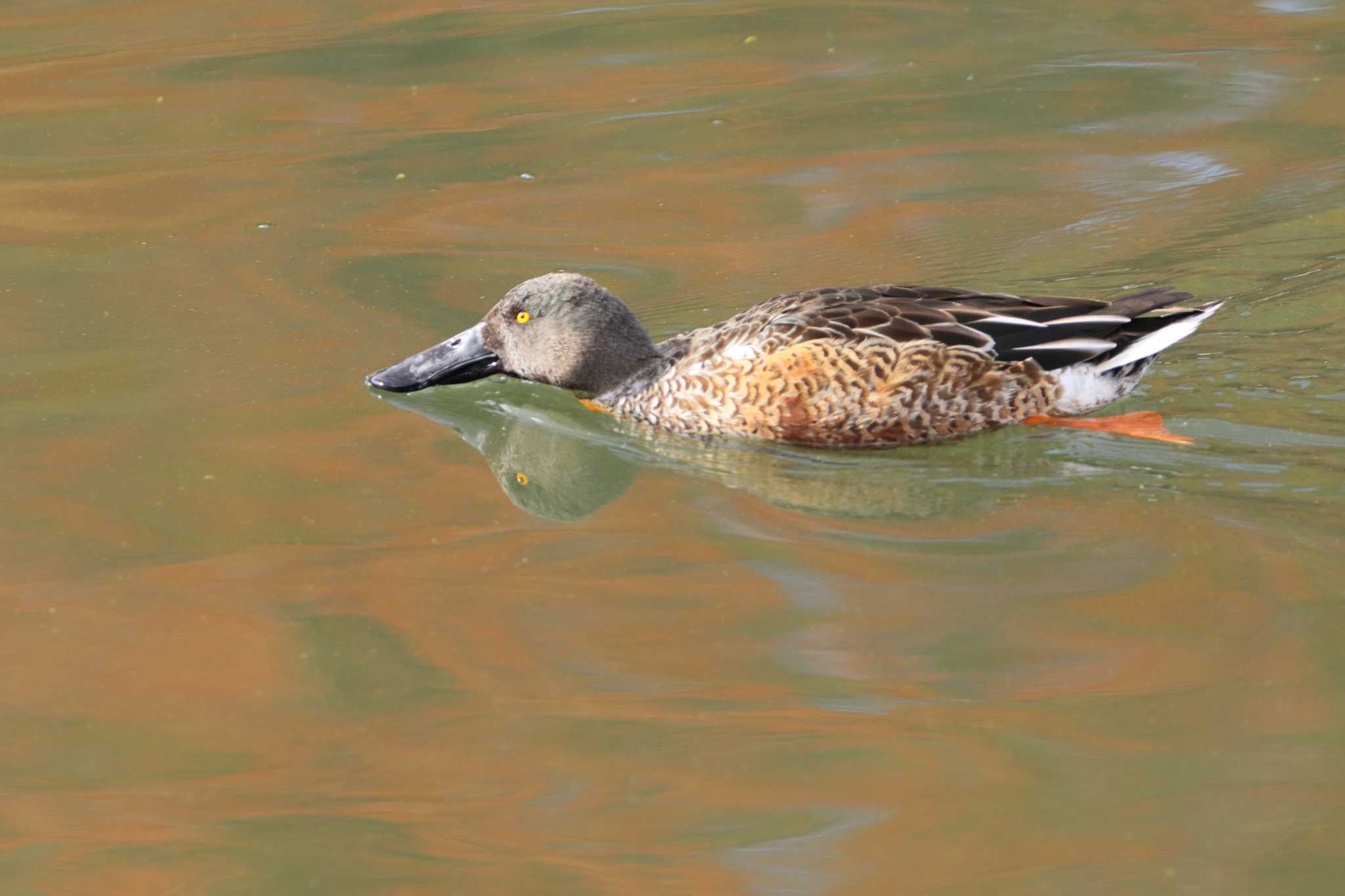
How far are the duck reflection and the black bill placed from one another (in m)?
0.13

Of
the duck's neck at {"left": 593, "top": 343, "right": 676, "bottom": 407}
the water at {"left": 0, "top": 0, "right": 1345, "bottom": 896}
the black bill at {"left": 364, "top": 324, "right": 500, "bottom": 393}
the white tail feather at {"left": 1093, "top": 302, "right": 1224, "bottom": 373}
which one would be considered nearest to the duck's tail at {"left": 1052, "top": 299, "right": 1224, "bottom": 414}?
the white tail feather at {"left": 1093, "top": 302, "right": 1224, "bottom": 373}

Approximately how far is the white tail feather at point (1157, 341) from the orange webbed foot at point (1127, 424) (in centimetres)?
23

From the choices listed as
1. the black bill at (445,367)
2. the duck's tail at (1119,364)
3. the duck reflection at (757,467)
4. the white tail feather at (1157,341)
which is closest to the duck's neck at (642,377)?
the duck reflection at (757,467)

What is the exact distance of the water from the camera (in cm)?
443

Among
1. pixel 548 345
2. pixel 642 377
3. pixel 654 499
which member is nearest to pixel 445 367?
pixel 548 345

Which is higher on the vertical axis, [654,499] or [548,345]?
[548,345]

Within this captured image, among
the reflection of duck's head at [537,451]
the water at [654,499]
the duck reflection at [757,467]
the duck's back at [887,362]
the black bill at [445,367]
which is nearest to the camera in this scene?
the water at [654,499]

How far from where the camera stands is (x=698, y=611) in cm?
554

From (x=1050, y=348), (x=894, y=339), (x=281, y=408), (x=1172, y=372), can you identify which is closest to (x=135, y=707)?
(x=281, y=408)

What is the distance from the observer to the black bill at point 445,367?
24.4 ft

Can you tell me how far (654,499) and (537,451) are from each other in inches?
35.2

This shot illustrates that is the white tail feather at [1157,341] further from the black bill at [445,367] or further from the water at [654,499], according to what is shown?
the black bill at [445,367]

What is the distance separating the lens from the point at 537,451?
23.8 ft

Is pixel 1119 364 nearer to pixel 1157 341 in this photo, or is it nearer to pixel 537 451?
pixel 1157 341
